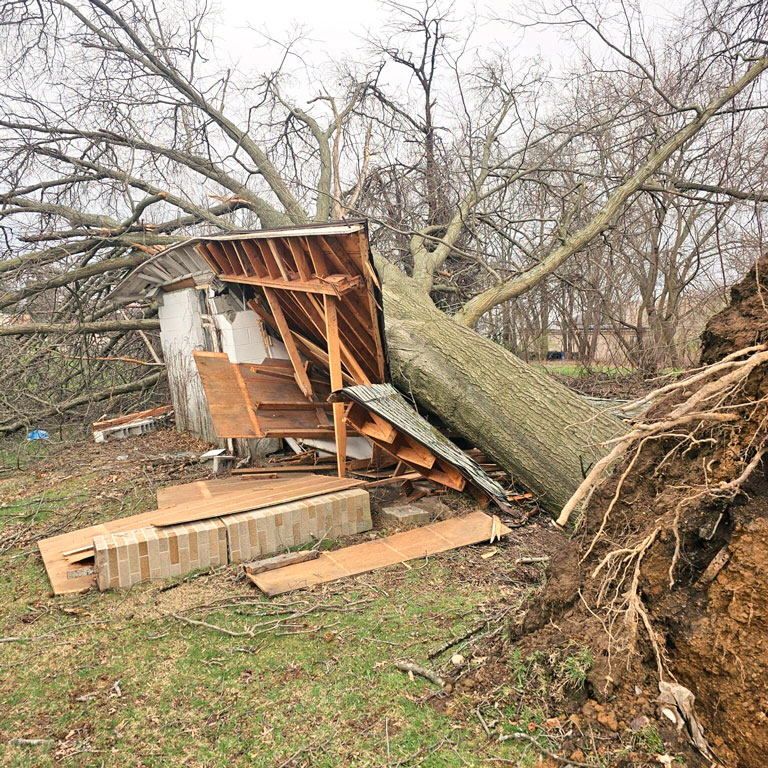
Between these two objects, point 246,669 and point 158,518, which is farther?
point 158,518

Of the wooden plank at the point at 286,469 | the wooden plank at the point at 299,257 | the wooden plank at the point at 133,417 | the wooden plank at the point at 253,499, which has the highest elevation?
the wooden plank at the point at 299,257

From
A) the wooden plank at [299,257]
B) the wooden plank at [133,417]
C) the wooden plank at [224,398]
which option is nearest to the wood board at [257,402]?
the wooden plank at [224,398]

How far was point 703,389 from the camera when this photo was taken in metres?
2.48

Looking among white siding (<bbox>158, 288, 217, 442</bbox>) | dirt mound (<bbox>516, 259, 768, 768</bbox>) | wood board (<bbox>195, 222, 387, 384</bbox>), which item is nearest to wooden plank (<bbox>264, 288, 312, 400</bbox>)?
wood board (<bbox>195, 222, 387, 384</bbox>)

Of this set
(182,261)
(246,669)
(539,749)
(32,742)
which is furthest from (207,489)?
(539,749)

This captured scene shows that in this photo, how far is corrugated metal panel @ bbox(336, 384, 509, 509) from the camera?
5863 millimetres

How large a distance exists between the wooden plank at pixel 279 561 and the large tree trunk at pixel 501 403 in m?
2.40

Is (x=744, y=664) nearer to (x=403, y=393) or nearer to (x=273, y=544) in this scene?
(x=273, y=544)

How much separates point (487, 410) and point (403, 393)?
4.83 ft

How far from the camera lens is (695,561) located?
2.54 metres

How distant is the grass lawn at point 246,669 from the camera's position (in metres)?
2.88

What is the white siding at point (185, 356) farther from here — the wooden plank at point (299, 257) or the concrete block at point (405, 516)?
the concrete block at point (405, 516)

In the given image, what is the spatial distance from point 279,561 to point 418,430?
1.99 meters

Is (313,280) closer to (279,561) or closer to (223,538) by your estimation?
(223,538)
